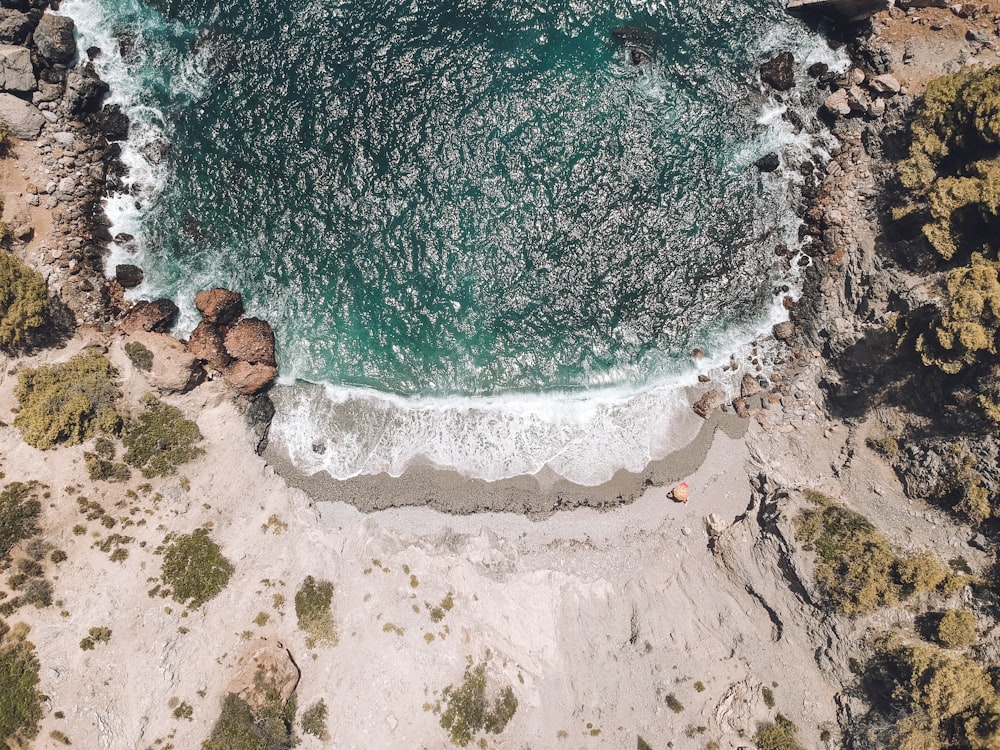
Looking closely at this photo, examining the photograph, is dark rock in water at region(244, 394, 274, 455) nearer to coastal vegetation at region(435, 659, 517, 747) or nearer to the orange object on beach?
coastal vegetation at region(435, 659, 517, 747)

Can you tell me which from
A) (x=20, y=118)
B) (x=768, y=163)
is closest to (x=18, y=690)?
(x=20, y=118)

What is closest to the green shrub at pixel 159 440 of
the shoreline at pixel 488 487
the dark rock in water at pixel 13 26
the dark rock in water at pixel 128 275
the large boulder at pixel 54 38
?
the shoreline at pixel 488 487

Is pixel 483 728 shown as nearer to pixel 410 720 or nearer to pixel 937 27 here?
pixel 410 720

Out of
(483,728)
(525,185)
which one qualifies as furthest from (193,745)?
(525,185)

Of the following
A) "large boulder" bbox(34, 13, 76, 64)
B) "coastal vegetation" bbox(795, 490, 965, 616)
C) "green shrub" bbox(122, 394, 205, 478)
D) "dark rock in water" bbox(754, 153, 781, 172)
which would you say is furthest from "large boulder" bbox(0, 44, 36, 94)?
"coastal vegetation" bbox(795, 490, 965, 616)

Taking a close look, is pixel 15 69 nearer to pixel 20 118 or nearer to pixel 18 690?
pixel 20 118

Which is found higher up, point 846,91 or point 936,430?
point 846,91
